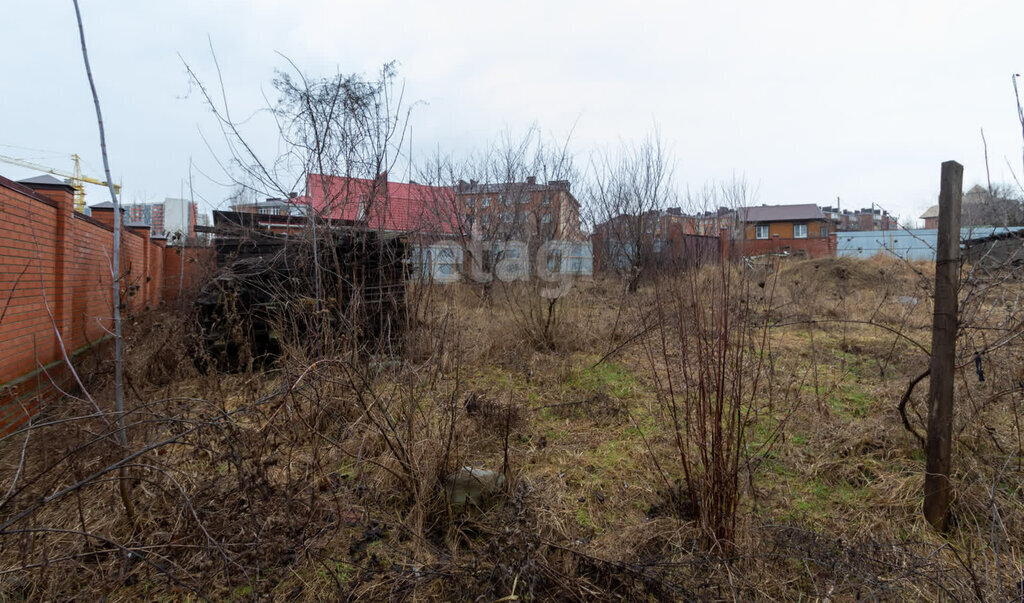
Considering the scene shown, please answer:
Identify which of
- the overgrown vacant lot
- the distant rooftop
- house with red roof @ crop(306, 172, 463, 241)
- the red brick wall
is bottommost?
the overgrown vacant lot

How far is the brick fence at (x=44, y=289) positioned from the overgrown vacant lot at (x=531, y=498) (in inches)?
37.2

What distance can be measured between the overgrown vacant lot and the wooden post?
207 mm

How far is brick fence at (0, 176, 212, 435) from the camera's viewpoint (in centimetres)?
381

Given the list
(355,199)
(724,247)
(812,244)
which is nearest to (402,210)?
(355,199)

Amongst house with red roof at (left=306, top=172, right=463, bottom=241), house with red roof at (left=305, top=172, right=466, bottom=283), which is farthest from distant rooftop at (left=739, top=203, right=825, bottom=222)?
house with red roof at (left=306, top=172, right=463, bottom=241)

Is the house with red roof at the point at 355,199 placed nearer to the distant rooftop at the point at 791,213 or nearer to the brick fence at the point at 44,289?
the brick fence at the point at 44,289

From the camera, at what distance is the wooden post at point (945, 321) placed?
1.98m

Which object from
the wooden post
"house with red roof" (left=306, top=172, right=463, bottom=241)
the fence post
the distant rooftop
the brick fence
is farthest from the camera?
the distant rooftop

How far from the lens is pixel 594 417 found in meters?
3.96

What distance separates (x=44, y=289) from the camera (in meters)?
3.09

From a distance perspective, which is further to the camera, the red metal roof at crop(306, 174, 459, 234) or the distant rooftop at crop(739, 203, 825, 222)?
the distant rooftop at crop(739, 203, 825, 222)

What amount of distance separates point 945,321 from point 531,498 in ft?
6.44

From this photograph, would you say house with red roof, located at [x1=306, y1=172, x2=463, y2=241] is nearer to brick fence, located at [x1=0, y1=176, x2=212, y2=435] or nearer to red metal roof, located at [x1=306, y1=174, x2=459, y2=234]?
red metal roof, located at [x1=306, y1=174, x2=459, y2=234]

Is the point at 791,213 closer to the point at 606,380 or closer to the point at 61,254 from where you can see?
the point at 606,380
